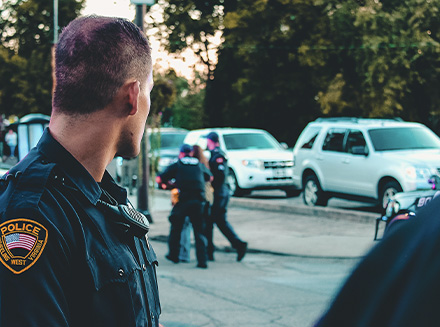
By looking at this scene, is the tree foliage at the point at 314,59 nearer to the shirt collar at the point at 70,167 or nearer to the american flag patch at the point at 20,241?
the shirt collar at the point at 70,167

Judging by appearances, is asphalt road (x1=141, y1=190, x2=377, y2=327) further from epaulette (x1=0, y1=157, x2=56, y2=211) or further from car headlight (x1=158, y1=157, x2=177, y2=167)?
car headlight (x1=158, y1=157, x2=177, y2=167)

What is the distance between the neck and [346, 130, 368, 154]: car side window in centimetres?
1332

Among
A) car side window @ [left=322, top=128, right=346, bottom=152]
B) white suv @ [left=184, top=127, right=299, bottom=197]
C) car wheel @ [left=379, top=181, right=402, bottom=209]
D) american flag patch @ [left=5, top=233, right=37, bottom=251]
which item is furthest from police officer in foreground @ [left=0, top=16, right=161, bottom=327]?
white suv @ [left=184, top=127, right=299, bottom=197]

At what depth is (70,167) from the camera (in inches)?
75.5

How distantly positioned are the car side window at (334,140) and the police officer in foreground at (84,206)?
14230mm

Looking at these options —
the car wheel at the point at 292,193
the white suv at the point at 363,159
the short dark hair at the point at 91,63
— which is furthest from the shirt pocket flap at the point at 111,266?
the car wheel at the point at 292,193

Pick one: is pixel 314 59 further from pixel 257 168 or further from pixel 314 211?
pixel 314 211

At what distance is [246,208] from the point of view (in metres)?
17.1

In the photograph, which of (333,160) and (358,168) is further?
(333,160)

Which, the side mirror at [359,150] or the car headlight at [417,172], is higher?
the side mirror at [359,150]

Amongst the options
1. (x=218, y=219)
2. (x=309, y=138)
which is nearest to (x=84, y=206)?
(x=218, y=219)

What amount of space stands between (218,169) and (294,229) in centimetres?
318

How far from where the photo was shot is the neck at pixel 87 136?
6.39 feet

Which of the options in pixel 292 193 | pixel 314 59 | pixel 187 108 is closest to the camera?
pixel 292 193
